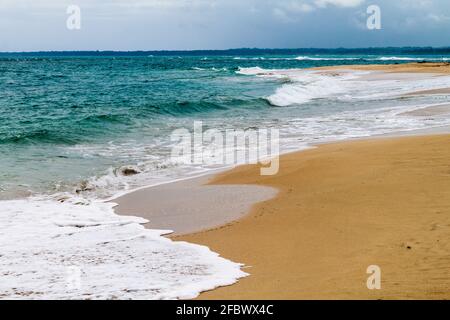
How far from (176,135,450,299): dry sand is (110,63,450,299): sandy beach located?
0.01 metres

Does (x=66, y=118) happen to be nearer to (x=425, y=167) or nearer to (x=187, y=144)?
(x=187, y=144)

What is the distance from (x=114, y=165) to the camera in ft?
44.0

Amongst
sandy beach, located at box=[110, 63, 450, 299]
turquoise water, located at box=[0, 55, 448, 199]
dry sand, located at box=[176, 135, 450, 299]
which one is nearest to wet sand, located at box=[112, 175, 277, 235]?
sandy beach, located at box=[110, 63, 450, 299]

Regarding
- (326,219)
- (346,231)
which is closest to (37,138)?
(326,219)

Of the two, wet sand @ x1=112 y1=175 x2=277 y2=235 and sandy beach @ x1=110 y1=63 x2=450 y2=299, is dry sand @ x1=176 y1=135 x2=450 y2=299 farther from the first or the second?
wet sand @ x1=112 y1=175 x2=277 y2=235

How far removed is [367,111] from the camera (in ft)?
76.7

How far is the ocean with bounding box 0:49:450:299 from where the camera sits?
604 centimetres

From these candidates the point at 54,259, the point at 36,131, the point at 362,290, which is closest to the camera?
the point at 362,290

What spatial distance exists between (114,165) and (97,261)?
276 inches

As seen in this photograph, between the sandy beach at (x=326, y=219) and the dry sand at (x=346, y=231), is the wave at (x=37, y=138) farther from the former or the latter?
the dry sand at (x=346, y=231)

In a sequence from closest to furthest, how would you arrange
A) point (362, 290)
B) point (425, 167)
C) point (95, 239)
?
1. point (362, 290)
2. point (95, 239)
3. point (425, 167)

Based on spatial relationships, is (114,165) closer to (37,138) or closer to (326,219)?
(37,138)
